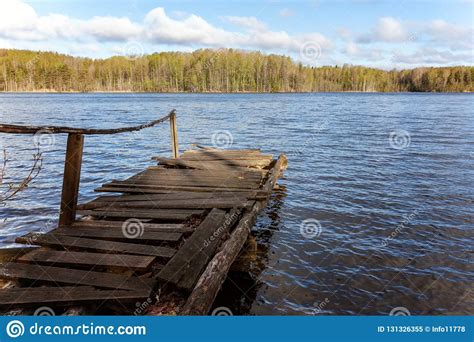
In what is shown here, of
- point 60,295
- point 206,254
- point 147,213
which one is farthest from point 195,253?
point 147,213

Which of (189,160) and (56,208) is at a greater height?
(189,160)

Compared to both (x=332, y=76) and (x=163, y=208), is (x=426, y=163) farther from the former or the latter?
(x=332, y=76)

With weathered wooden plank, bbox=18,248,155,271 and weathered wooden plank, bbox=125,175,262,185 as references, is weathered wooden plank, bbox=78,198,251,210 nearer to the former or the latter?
weathered wooden plank, bbox=125,175,262,185

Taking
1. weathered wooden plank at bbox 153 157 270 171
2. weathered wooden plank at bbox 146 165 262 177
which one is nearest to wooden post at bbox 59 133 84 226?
weathered wooden plank at bbox 146 165 262 177

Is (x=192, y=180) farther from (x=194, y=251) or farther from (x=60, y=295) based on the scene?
(x=60, y=295)

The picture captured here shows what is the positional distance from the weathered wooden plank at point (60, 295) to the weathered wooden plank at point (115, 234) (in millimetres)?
1628

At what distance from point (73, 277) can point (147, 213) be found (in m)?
2.73

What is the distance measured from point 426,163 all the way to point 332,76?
601 ft

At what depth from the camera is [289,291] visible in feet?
23.6

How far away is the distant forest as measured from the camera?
151 metres

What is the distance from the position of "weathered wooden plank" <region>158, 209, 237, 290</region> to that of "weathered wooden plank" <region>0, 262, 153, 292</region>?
0.36 metres

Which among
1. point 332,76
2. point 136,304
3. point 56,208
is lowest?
point 56,208

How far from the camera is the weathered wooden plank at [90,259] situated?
5.50 meters
